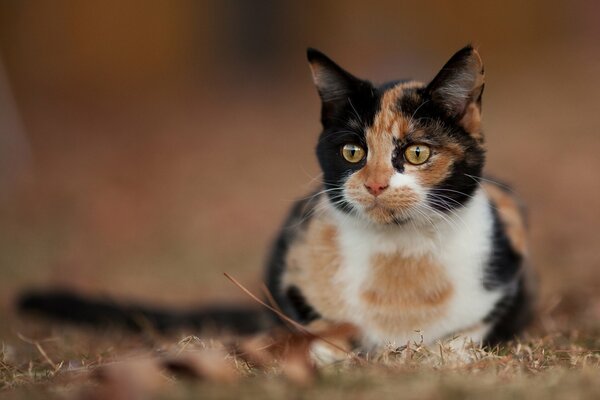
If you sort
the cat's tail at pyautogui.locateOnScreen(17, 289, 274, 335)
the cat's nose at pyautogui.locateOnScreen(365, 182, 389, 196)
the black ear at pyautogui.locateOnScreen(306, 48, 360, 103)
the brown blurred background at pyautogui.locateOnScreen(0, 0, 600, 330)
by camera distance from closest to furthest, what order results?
the cat's nose at pyautogui.locateOnScreen(365, 182, 389, 196), the black ear at pyautogui.locateOnScreen(306, 48, 360, 103), the cat's tail at pyautogui.locateOnScreen(17, 289, 274, 335), the brown blurred background at pyautogui.locateOnScreen(0, 0, 600, 330)

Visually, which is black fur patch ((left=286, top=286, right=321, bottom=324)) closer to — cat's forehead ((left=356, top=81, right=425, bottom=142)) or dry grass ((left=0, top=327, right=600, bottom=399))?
dry grass ((left=0, top=327, right=600, bottom=399))

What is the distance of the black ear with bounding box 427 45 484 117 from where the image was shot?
2826mm

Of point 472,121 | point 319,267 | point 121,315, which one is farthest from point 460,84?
point 121,315

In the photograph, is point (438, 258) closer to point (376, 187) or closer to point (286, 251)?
point (376, 187)

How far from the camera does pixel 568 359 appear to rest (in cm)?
284

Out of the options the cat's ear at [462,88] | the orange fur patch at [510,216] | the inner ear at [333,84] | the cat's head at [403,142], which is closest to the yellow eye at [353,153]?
the cat's head at [403,142]

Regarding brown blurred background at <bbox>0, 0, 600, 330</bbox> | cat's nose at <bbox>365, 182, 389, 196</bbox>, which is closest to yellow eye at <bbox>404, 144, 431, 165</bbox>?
cat's nose at <bbox>365, 182, 389, 196</bbox>

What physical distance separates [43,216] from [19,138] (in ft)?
7.63

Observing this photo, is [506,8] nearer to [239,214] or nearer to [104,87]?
[104,87]

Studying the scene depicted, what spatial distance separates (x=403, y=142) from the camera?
288cm

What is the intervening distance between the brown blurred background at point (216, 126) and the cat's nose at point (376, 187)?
4.30 feet

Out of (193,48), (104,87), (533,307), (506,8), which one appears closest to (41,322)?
(533,307)

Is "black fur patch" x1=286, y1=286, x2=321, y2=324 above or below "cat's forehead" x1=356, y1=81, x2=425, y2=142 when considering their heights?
below

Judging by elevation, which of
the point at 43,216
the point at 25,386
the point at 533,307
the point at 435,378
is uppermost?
the point at 435,378
